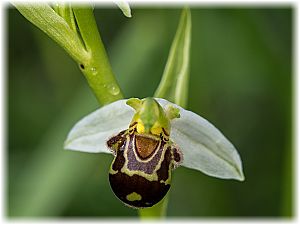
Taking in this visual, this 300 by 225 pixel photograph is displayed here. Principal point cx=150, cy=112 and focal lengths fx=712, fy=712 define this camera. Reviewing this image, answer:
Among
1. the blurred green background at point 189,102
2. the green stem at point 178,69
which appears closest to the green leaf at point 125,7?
the green stem at point 178,69

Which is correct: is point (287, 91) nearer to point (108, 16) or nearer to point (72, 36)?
point (108, 16)

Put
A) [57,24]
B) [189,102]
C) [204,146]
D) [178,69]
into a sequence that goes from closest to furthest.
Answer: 1. [57,24]
2. [204,146]
3. [178,69]
4. [189,102]

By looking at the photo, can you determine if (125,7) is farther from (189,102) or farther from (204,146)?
(189,102)

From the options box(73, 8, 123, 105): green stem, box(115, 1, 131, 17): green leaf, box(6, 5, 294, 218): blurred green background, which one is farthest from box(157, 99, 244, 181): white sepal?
box(6, 5, 294, 218): blurred green background

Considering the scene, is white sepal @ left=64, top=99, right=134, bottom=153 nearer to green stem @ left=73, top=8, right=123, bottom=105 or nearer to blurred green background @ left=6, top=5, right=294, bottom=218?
green stem @ left=73, top=8, right=123, bottom=105

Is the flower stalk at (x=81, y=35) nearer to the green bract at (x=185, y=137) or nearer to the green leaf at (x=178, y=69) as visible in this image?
the green bract at (x=185, y=137)

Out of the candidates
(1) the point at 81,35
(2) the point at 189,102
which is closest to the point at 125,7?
(1) the point at 81,35

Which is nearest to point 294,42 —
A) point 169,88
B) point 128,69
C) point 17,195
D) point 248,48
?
point 248,48
